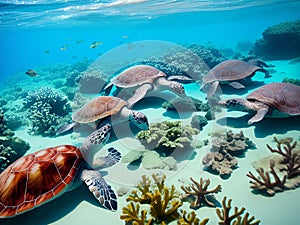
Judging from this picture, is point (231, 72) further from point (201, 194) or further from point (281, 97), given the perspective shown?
point (201, 194)

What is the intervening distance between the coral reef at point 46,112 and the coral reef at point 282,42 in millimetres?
16345

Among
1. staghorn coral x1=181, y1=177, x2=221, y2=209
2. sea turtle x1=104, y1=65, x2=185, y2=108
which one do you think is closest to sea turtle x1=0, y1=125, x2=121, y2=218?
staghorn coral x1=181, y1=177, x2=221, y2=209

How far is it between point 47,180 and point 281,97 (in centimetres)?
599

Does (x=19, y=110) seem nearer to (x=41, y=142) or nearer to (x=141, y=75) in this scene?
(x=41, y=142)

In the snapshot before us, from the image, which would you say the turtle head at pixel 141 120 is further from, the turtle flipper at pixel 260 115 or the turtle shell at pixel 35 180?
the turtle flipper at pixel 260 115

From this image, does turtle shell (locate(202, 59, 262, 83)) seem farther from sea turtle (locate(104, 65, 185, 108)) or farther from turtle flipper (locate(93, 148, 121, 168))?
turtle flipper (locate(93, 148, 121, 168))

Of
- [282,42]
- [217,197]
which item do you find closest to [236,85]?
[217,197]

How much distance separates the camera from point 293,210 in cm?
320

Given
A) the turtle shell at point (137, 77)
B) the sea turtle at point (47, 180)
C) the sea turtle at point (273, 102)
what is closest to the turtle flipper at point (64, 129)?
the turtle shell at point (137, 77)

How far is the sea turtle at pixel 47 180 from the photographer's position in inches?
131

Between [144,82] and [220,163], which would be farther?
[144,82]

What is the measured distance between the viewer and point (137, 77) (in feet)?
27.4

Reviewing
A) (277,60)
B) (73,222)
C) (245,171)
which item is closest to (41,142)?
(73,222)

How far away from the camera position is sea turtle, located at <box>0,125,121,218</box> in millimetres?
3338
